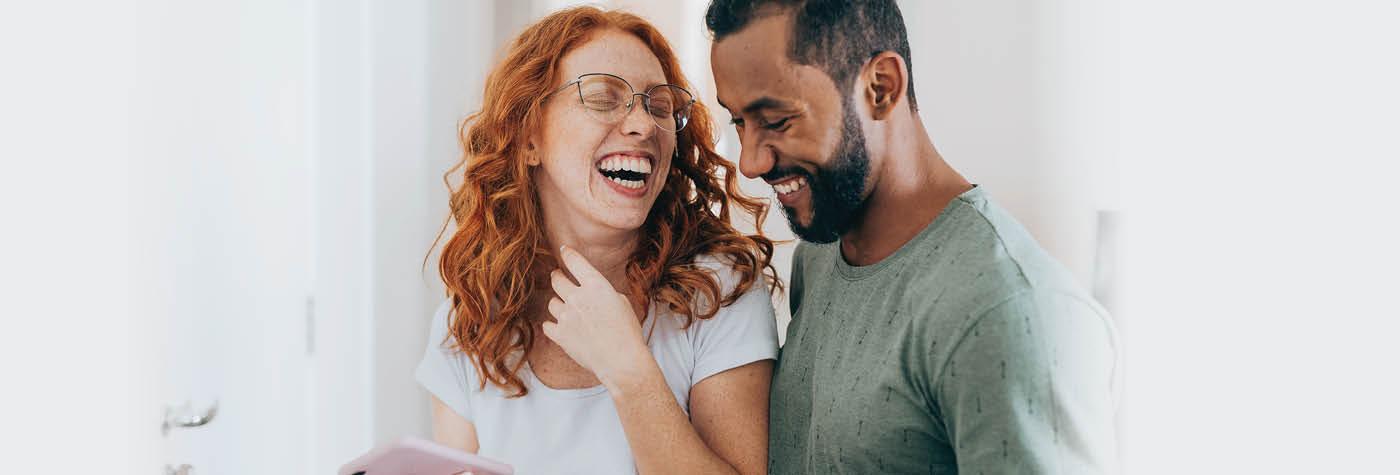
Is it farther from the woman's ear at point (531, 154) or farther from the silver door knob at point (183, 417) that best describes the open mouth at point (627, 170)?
the silver door knob at point (183, 417)

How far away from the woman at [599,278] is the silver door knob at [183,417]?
39cm

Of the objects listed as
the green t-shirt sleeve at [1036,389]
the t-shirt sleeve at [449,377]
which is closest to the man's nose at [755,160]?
the green t-shirt sleeve at [1036,389]

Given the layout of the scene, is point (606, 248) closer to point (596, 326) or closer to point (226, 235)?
point (596, 326)

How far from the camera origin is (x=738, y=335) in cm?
118

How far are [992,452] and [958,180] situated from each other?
0.82ft

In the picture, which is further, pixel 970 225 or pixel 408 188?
pixel 408 188

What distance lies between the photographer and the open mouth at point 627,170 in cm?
118

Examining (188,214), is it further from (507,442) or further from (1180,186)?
(1180,186)

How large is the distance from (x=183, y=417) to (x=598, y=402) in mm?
667

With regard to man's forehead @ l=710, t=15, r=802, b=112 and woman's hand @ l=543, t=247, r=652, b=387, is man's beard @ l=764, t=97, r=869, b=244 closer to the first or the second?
man's forehead @ l=710, t=15, r=802, b=112

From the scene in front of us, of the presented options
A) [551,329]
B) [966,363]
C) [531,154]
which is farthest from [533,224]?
Answer: [966,363]

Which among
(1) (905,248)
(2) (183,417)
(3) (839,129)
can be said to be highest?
(3) (839,129)

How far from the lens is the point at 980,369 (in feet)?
2.43

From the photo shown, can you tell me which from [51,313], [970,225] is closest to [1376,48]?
[970,225]
